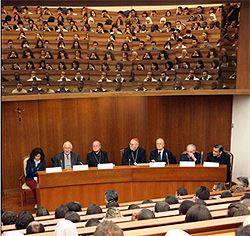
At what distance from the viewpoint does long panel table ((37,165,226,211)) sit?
5805 millimetres

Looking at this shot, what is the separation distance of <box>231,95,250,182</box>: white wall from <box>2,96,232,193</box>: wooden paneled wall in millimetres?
219

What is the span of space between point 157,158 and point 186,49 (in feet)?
8.36

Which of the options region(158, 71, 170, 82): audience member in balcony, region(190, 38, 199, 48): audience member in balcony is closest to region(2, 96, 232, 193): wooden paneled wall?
region(158, 71, 170, 82): audience member in balcony

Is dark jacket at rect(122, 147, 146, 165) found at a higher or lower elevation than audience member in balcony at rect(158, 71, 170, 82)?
lower

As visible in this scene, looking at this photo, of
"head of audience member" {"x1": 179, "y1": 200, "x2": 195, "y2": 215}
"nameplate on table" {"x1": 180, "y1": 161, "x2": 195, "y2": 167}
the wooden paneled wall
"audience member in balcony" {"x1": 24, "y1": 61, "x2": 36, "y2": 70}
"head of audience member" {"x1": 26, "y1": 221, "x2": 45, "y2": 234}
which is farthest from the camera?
the wooden paneled wall

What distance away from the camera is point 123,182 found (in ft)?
19.9

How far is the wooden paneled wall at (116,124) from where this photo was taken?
7.54 metres

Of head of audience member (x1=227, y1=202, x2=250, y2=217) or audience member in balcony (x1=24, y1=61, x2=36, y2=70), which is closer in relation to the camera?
head of audience member (x1=227, y1=202, x2=250, y2=217)

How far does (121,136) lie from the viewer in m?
8.34

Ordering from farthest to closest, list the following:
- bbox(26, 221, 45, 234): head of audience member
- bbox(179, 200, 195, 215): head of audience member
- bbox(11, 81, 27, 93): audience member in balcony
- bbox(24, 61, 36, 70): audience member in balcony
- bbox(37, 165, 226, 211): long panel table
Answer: bbox(24, 61, 36, 70): audience member in balcony → bbox(11, 81, 27, 93): audience member in balcony → bbox(37, 165, 226, 211): long panel table → bbox(179, 200, 195, 215): head of audience member → bbox(26, 221, 45, 234): head of audience member

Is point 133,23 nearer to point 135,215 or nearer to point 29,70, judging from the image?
point 29,70

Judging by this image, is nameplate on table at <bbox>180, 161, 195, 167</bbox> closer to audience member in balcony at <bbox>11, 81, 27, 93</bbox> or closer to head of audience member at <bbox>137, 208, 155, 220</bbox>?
head of audience member at <bbox>137, 208, 155, 220</bbox>

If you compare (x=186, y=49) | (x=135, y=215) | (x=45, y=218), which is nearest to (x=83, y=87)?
(x=186, y=49)

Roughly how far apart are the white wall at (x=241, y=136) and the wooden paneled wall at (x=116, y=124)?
0.22 metres
